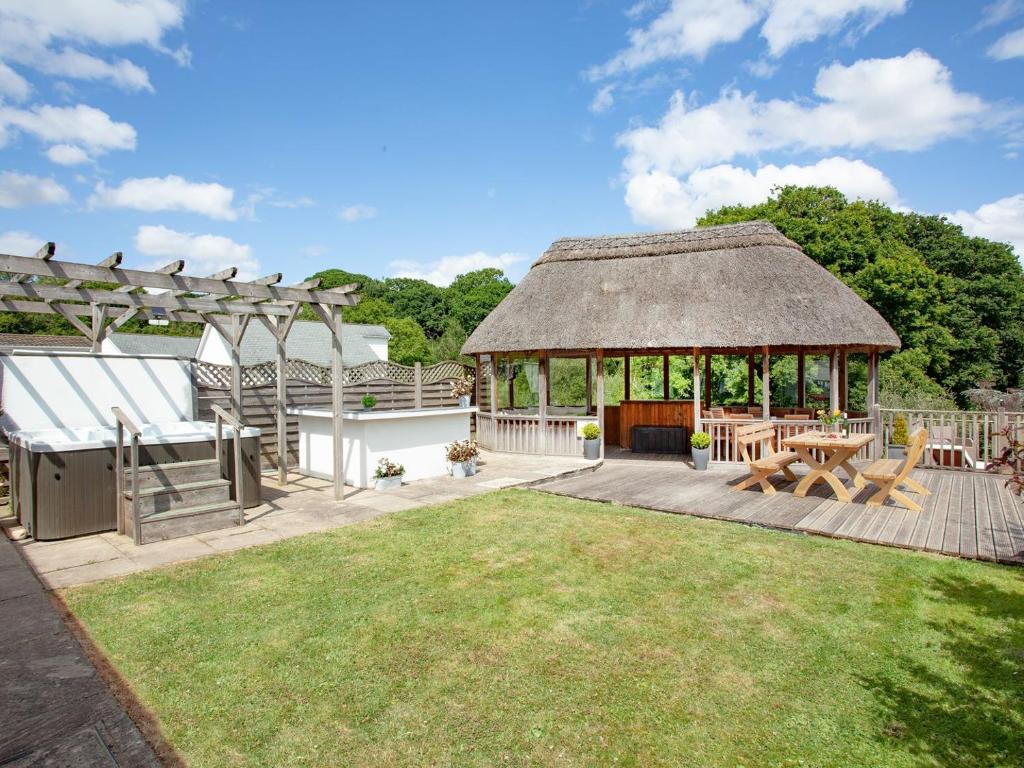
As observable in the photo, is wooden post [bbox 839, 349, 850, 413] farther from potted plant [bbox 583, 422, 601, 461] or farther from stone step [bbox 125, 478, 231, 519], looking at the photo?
stone step [bbox 125, 478, 231, 519]

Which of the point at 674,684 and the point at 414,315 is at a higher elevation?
the point at 414,315

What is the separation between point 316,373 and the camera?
42.5 ft

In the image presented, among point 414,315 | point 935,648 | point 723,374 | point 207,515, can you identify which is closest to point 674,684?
point 935,648

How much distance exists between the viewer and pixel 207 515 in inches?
250

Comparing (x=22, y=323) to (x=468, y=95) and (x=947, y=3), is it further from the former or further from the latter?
(x=947, y=3)

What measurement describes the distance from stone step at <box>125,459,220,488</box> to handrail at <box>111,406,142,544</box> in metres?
0.10

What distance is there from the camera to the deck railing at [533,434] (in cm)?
1202

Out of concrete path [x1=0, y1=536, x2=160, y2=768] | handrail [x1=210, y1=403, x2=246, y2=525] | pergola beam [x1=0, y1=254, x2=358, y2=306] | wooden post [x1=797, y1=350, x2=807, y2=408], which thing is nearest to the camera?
concrete path [x1=0, y1=536, x2=160, y2=768]

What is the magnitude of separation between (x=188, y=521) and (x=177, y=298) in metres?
3.62

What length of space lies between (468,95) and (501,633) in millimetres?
16285

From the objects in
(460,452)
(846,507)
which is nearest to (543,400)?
(460,452)

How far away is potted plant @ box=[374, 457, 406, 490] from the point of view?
867cm

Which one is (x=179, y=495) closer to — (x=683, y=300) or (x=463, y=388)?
(x=463, y=388)

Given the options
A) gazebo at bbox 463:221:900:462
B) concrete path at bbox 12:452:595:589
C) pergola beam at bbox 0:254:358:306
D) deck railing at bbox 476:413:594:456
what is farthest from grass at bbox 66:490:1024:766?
deck railing at bbox 476:413:594:456
